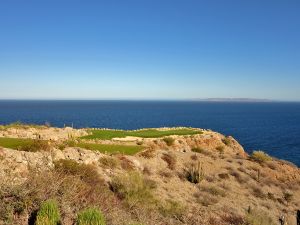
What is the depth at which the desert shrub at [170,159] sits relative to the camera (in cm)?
2398

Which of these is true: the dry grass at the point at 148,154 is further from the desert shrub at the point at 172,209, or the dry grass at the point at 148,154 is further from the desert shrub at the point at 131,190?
the desert shrub at the point at 172,209

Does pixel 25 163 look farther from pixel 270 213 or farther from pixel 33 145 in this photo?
pixel 270 213

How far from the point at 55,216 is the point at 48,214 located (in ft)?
0.64

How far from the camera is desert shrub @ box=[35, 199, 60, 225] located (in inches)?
357

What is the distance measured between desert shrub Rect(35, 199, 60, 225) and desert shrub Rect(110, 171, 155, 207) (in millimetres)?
6017

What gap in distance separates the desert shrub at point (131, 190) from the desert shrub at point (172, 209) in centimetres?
66

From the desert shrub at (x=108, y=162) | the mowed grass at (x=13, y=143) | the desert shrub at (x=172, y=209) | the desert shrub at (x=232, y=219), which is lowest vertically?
the desert shrub at (x=232, y=219)

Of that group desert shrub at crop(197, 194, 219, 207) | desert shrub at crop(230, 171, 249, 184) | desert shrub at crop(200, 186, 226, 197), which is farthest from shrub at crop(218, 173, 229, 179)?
desert shrub at crop(197, 194, 219, 207)

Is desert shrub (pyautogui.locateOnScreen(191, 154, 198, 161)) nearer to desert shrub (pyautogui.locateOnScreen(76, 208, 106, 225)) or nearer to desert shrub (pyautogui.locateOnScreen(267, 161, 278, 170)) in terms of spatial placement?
desert shrub (pyautogui.locateOnScreen(267, 161, 278, 170))

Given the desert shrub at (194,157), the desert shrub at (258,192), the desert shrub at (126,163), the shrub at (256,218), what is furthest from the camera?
the desert shrub at (194,157)

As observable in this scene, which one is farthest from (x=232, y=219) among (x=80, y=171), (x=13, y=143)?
(x=13, y=143)

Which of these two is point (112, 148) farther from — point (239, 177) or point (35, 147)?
point (239, 177)

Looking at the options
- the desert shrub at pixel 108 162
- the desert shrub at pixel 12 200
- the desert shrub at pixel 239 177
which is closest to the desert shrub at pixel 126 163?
the desert shrub at pixel 108 162

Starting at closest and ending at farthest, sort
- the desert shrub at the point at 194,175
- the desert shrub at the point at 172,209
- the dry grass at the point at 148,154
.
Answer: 1. the desert shrub at the point at 172,209
2. the desert shrub at the point at 194,175
3. the dry grass at the point at 148,154
